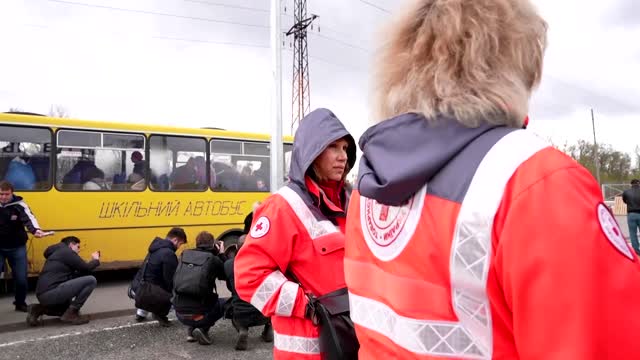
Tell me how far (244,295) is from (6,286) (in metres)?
7.89

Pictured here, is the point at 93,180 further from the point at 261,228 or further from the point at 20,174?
the point at 261,228

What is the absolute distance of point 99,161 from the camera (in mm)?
8828

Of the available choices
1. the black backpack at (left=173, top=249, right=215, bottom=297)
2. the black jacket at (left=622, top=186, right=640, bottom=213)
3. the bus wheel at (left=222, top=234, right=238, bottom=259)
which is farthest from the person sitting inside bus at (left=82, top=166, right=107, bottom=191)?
the black jacket at (left=622, top=186, right=640, bottom=213)

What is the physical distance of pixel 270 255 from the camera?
2152 millimetres

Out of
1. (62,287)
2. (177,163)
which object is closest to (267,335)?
(62,287)

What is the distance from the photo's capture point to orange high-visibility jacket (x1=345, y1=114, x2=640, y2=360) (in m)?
0.76

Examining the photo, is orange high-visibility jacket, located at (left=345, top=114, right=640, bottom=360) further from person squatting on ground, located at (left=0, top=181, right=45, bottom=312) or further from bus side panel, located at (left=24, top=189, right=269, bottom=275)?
bus side panel, located at (left=24, top=189, right=269, bottom=275)

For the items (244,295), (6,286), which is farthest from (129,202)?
(244,295)

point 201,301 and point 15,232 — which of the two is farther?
point 15,232

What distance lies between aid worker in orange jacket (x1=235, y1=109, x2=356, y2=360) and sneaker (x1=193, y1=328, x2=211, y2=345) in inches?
153

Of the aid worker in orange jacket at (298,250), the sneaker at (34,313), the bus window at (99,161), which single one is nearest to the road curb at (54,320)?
the sneaker at (34,313)

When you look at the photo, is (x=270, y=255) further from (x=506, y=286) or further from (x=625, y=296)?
(x=625, y=296)

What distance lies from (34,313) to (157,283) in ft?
5.34

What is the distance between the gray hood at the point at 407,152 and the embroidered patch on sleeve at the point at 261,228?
1.05 meters
